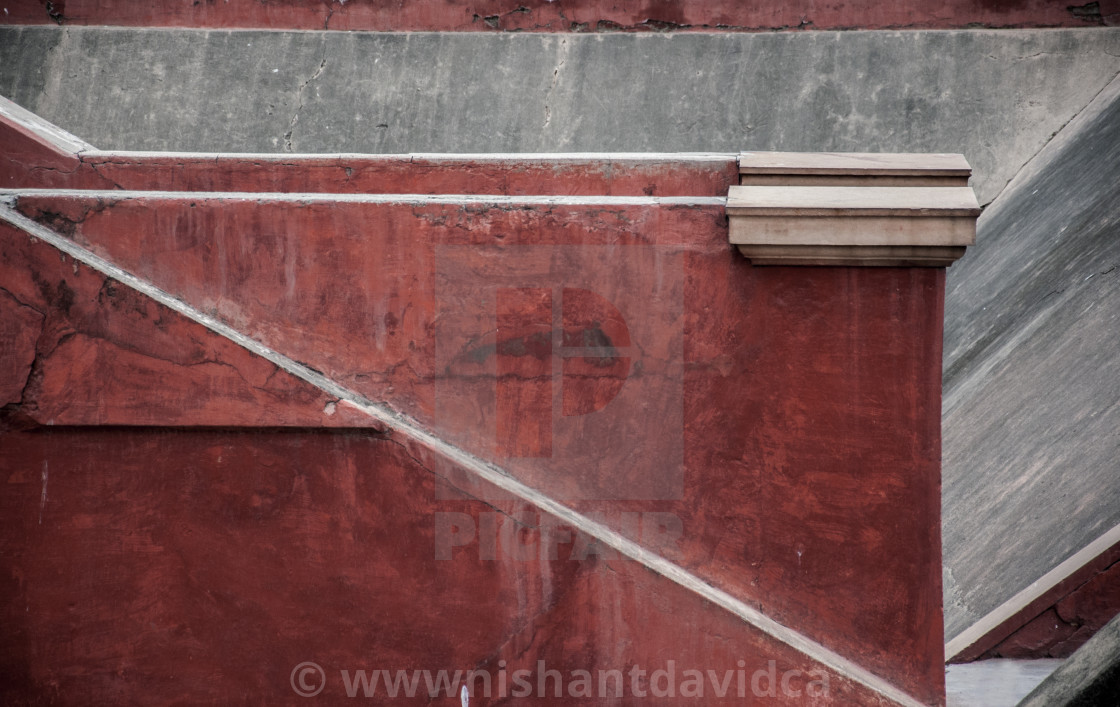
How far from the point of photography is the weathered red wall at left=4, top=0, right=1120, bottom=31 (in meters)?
7.55

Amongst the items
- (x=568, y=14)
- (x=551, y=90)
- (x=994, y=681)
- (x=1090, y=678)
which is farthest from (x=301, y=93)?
(x=1090, y=678)

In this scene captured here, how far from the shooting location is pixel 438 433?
3.20 meters

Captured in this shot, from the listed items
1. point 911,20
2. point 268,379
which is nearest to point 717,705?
point 268,379

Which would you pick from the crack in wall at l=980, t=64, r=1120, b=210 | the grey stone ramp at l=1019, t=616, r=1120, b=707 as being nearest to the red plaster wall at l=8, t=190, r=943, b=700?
the grey stone ramp at l=1019, t=616, r=1120, b=707

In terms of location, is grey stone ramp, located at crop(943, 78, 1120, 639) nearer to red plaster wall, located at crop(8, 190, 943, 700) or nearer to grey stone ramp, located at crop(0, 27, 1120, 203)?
grey stone ramp, located at crop(0, 27, 1120, 203)

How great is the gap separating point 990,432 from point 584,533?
3192 mm

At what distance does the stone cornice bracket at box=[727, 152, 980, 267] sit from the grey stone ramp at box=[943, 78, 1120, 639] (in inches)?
83.3

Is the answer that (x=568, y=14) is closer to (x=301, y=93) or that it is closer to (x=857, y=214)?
(x=301, y=93)

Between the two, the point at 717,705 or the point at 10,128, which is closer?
the point at 717,705

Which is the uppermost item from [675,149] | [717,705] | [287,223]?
[675,149]

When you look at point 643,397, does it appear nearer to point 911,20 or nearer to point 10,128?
point 10,128

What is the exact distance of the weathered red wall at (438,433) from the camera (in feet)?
10.2

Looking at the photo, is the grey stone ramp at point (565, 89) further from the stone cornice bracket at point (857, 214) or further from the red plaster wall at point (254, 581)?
the red plaster wall at point (254, 581)

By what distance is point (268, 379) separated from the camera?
10.3ft
